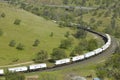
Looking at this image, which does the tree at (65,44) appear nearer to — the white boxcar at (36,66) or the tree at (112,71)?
the white boxcar at (36,66)

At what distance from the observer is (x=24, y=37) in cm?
16262

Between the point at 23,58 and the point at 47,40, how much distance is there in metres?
35.6

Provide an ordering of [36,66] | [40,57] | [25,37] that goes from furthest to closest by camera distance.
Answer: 1. [25,37]
2. [40,57]
3. [36,66]

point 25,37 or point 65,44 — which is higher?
point 25,37

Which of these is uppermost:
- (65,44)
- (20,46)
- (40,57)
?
(20,46)

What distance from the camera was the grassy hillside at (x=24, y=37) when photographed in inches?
5347

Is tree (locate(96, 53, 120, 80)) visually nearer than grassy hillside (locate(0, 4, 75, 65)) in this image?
Yes

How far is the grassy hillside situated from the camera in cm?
13582

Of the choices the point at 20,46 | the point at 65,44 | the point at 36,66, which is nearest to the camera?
the point at 36,66

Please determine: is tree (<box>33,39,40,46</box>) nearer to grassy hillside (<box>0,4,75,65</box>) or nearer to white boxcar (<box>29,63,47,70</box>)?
grassy hillside (<box>0,4,75,65</box>)

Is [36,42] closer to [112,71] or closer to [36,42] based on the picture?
[36,42]

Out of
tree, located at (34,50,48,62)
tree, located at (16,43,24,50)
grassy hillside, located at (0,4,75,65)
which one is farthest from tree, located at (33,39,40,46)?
tree, located at (34,50,48,62)

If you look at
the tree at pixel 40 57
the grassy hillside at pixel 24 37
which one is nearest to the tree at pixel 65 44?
the grassy hillside at pixel 24 37

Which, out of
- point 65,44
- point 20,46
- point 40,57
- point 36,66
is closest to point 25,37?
point 20,46
